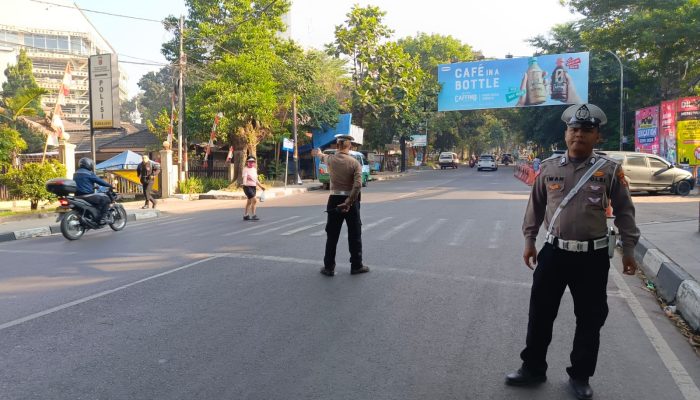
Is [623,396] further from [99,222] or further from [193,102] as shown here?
[193,102]

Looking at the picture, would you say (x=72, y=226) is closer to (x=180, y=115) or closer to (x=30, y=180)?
(x=30, y=180)

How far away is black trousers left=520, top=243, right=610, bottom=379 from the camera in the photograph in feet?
11.6

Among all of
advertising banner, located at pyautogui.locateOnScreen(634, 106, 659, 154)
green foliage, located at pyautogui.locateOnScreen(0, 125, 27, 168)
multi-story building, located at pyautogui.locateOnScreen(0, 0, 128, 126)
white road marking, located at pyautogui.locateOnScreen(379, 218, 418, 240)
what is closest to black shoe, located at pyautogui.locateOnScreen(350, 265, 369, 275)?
white road marking, located at pyautogui.locateOnScreen(379, 218, 418, 240)

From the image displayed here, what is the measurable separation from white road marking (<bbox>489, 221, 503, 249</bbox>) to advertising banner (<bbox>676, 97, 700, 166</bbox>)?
56.8 ft

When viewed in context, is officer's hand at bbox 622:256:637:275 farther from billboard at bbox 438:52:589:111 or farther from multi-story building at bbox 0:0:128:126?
multi-story building at bbox 0:0:128:126

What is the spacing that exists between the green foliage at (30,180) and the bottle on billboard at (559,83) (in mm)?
26036

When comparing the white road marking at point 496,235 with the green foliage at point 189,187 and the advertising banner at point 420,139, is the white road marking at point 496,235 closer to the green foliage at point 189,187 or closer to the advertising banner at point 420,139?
the green foliage at point 189,187

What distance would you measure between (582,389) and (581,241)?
0.93 metres

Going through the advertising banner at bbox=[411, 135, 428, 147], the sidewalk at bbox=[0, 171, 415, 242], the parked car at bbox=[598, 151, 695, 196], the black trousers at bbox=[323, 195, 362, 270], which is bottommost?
the sidewalk at bbox=[0, 171, 415, 242]

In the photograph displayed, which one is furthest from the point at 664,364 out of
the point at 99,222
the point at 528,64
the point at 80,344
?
the point at 528,64

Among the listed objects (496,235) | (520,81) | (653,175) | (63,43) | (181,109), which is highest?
(63,43)

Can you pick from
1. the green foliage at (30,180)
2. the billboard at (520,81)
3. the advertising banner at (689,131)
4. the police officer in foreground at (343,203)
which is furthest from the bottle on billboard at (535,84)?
the police officer in foreground at (343,203)

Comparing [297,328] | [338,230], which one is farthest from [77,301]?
[338,230]

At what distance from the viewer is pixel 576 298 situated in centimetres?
364
